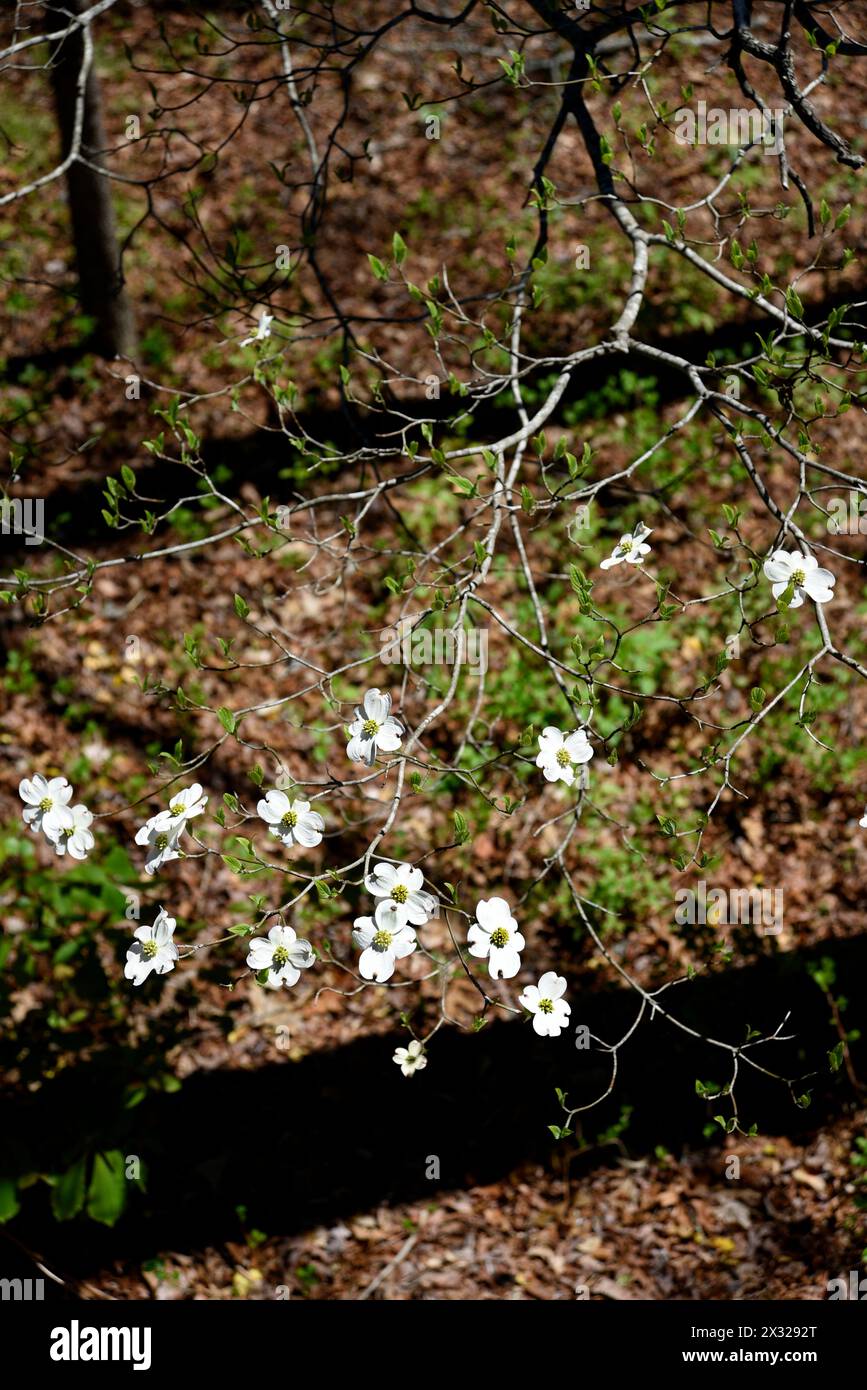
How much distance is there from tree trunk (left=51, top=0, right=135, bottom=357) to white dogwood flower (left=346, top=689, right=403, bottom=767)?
3.46 meters

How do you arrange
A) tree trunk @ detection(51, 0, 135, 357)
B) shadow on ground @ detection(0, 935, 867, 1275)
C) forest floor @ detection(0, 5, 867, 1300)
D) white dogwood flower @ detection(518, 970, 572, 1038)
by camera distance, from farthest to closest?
tree trunk @ detection(51, 0, 135, 357), shadow on ground @ detection(0, 935, 867, 1275), forest floor @ detection(0, 5, 867, 1300), white dogwood flower @ detection(518, 970, 572, 1038)

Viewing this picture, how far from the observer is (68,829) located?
7.25ft

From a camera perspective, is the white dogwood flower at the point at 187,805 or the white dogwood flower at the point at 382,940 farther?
the white dogwood flower at the point at 187,805

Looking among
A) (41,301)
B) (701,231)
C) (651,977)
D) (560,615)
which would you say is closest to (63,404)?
(41,301)

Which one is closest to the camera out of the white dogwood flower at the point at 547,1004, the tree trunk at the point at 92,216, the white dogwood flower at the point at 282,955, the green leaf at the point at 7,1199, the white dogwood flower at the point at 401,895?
the white dogwood flower at the point at 401,895

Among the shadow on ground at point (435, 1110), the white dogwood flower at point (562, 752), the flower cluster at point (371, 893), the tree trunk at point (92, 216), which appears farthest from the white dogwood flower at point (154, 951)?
the tree trunk at point (92, 216)

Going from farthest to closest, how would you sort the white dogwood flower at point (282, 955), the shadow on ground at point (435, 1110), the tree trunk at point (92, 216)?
the tree trunk at point (92, 216) → the shadow on ground at point (435, 1110) → the white dogwood flower at point (282, 955)

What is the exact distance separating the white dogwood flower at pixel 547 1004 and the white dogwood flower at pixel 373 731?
58 cm

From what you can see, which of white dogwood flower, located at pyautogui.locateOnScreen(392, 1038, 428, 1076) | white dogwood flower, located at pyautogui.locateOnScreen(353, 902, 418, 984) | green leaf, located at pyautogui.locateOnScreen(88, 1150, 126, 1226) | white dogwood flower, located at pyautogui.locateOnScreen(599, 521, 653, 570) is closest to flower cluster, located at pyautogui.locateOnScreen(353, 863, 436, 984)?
white dogwood flower, located at pyautogui.locateOnScreen(353, 902, 418, 984)

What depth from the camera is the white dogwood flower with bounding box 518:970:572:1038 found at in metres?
2.12

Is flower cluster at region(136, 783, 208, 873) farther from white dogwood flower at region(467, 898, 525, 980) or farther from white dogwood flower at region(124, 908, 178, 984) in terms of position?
white dogwood flower at region(467, 898, 525, 980)

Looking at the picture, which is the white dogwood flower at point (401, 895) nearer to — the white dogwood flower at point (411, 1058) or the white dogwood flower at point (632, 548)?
the white dogwood flower at point (411, 1058)

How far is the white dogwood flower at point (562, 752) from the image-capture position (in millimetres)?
2201

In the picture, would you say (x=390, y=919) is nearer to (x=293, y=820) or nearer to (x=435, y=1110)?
(x=293, y=820)
